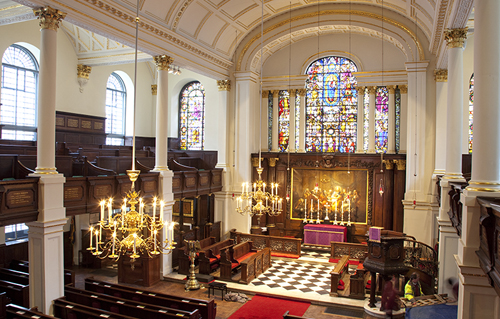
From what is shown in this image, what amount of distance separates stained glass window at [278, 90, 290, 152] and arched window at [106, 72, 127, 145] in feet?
27.3

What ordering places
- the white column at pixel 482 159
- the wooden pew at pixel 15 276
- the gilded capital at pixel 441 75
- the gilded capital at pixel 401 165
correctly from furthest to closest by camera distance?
the gilded capital at pixel 401 165 → the gilded capital at pixel 441 75 → the wooden pew at pixel 15 276 → the white column at pixel 482 159

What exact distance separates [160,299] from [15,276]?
4.89m

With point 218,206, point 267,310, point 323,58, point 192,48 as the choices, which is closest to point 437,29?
point 323,58

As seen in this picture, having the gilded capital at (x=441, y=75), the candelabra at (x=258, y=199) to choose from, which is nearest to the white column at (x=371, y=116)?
the gilded capital at (x=441, y=75)

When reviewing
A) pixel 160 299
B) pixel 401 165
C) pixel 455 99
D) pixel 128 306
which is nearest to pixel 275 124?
pixel 401 165

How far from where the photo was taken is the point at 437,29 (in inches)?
463

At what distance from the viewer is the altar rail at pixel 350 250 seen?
1516cm

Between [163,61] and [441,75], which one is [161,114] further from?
[441,75]

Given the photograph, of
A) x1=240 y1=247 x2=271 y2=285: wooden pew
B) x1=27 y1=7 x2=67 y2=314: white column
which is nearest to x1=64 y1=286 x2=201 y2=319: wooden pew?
x1=27 y1=7 x2=67 y2=314: white column

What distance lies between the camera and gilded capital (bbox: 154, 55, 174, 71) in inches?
525

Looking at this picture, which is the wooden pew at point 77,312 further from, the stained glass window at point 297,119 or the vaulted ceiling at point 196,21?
the stained glass window at point 297,119

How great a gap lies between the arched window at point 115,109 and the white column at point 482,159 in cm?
1699

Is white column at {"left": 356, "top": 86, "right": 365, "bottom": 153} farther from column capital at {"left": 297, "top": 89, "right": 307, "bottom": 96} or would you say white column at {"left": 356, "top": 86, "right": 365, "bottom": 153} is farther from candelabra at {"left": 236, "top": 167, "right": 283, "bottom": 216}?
candelabra at {"left": 236, "top": 167, "right": 283, "bottom": 216}

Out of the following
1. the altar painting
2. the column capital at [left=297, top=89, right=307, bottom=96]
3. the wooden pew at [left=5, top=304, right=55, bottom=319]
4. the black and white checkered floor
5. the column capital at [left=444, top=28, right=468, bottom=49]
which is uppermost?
the column capital at [left=297, top=89, right=307, bottom=96]
